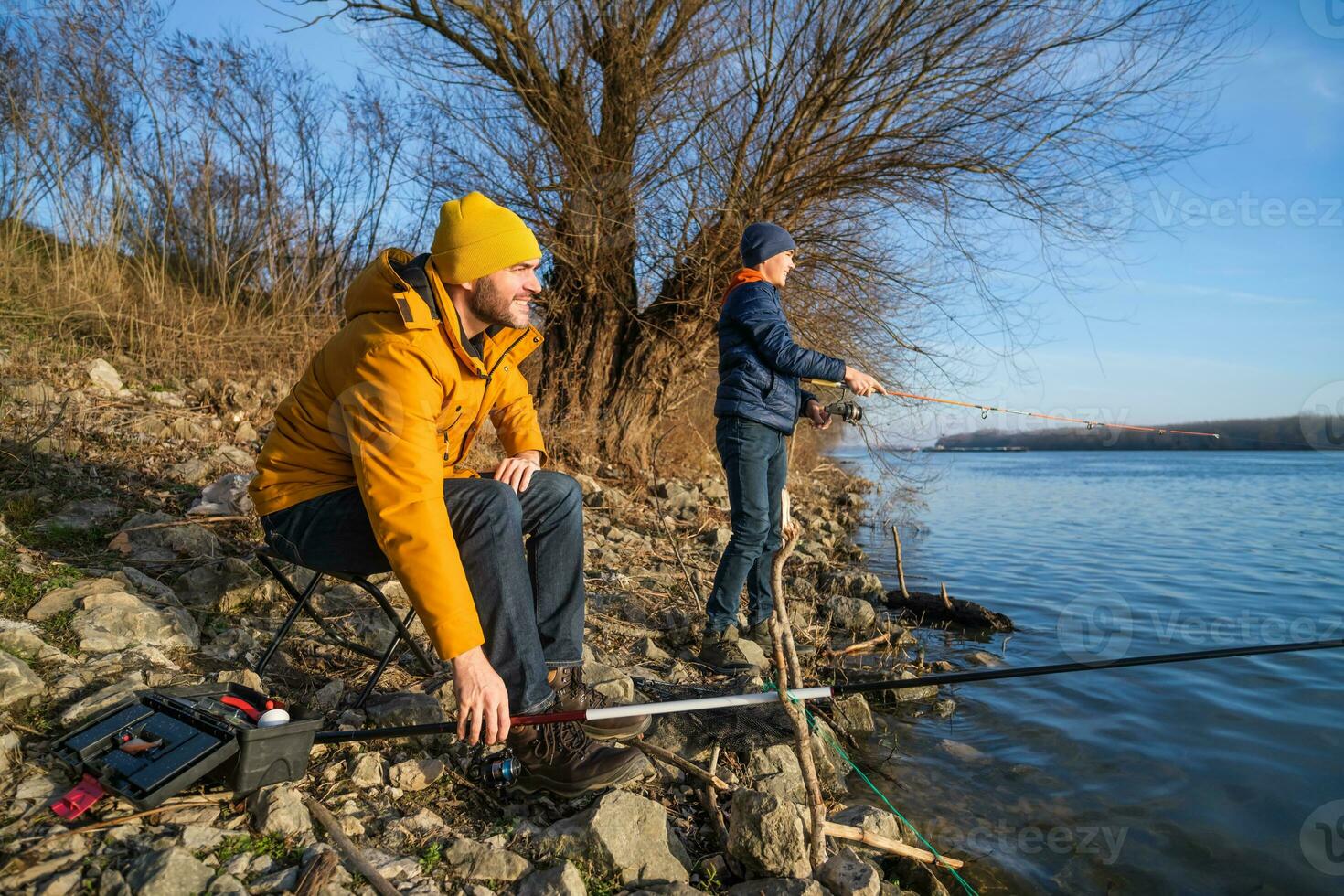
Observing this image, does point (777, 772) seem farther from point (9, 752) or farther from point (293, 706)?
point (9, 752)

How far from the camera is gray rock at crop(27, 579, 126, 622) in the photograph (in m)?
2.85

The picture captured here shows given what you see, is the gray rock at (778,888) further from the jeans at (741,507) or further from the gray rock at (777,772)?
the jeans at (741,507)

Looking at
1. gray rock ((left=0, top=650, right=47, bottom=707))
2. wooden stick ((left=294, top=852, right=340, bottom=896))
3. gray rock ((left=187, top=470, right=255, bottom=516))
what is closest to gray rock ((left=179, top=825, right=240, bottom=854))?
wooden stick ((left=294, top=852, right=340, bottom=896))

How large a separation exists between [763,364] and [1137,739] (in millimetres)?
2428

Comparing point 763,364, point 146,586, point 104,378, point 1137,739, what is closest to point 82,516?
point 146,586

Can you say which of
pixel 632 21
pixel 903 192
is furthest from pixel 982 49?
pixel 632 21

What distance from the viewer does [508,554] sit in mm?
2289

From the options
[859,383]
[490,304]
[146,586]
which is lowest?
[146,586]

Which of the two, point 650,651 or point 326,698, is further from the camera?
point 650,651

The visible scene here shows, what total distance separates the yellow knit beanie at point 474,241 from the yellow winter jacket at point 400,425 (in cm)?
7

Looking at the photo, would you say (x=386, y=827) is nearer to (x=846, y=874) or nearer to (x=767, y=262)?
(x=846, y=874)

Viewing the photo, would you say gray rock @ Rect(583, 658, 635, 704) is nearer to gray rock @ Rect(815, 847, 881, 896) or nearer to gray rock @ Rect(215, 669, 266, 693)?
gray rock @ Rect(815, 847, 881, 896)

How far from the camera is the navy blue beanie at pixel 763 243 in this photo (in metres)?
4.04

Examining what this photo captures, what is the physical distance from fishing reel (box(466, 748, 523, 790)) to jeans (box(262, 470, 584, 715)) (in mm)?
172
